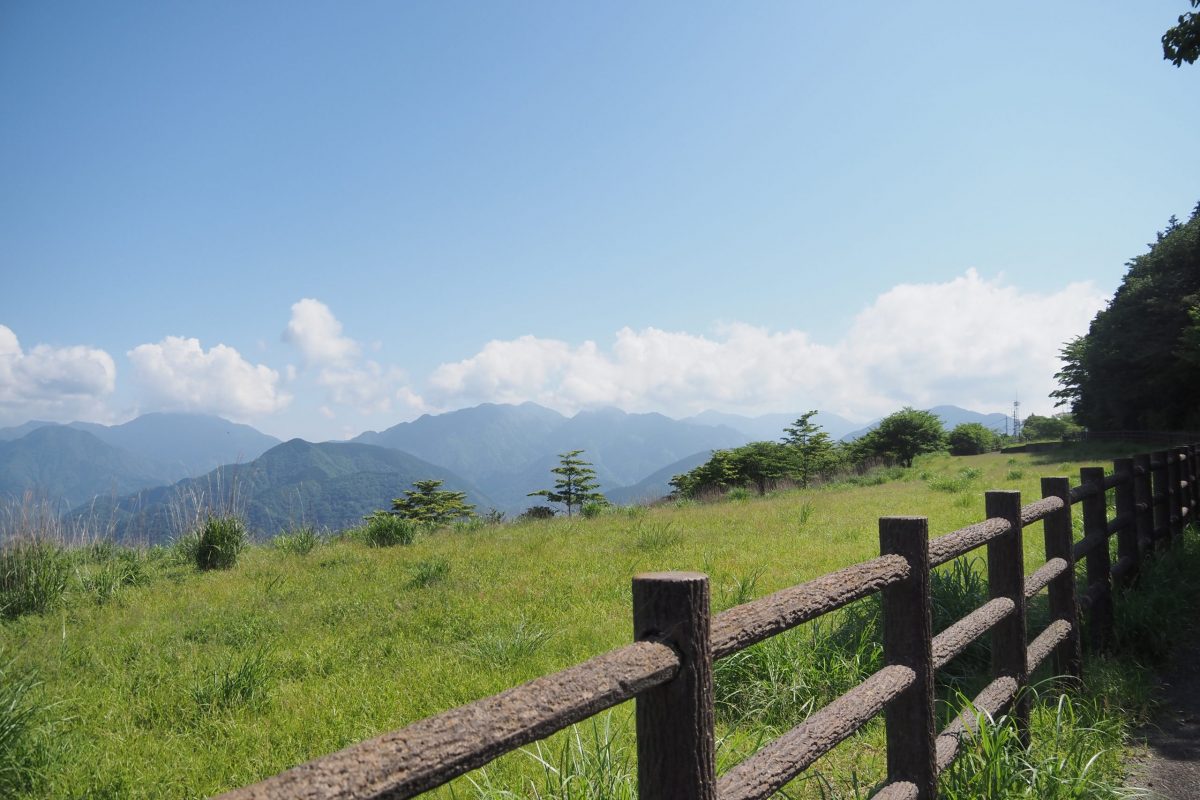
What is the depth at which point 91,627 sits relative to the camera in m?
8.09

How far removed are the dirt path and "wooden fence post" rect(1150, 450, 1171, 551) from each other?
8.33 feet

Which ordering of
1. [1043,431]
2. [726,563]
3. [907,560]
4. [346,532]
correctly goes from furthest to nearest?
[1043,431]
[346,532]
[726,563]
[907,560]

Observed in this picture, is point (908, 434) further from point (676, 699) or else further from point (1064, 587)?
point (676, 699)

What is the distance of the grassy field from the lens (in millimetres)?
4289

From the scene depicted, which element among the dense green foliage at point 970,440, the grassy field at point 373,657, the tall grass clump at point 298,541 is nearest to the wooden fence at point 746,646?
the grassy field at point 373,657

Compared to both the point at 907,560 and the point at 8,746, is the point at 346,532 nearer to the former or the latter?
the point at 8,746

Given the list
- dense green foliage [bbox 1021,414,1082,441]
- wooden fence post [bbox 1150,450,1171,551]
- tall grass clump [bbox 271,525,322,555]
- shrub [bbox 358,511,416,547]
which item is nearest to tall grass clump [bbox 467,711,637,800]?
wooden fence post [bbox 1150,450,1171,551]

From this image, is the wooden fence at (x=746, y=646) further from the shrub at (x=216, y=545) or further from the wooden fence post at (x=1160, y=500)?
the shrub at (x=216, y=545)

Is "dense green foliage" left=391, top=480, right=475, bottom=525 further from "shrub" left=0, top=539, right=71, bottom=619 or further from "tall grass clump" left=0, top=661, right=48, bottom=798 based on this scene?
"tall grass clump" left=0, top=661, right=48, bottom=798

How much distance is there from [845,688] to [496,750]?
13.7ft

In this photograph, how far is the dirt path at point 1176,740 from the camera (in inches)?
150

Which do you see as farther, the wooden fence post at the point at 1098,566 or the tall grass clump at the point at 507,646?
the tall grass clump at the point at 507,646

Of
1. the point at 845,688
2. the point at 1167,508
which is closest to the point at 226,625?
the point at 845,688

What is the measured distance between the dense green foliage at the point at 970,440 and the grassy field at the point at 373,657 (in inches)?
1541
